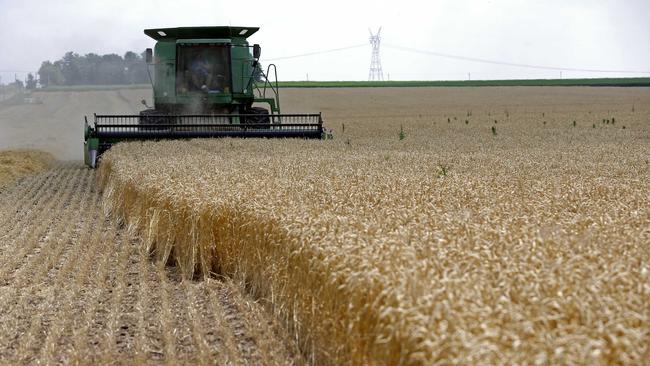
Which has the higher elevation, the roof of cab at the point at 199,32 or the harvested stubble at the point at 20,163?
the roof of cab at the point at 199,32

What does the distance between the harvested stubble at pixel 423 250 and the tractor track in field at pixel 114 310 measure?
9.2 inches

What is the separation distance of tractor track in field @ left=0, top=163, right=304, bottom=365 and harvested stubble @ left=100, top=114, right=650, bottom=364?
23 centimetres

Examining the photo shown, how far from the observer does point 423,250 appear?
15.5 feet

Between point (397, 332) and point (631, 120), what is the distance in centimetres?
3157

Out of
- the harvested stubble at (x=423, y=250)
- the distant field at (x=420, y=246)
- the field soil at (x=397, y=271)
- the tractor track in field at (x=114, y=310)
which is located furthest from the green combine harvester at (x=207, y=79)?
the tractor track in field at (x=114, y=310)

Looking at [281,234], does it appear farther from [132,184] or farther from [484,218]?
[132,184]

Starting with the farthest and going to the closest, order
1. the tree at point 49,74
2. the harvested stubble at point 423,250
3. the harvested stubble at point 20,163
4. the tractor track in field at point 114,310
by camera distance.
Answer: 1. the tree at point 49,74
2. the harvested stubble at point 20,163
3. the tractor track in field at point 114,310
4. the harvested stubble at point 423,250

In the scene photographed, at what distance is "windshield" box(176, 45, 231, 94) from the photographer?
21.0 m

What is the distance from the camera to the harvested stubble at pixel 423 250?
354 cm

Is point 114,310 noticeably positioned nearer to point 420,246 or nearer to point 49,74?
point 420,246

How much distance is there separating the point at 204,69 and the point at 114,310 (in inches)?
576

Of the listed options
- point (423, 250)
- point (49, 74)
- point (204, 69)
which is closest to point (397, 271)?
point (423, 250)

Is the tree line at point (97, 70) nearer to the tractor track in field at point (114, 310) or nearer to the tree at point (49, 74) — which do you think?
the tree at point (49, 74)

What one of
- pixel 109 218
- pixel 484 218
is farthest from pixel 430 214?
pixel 109 218
